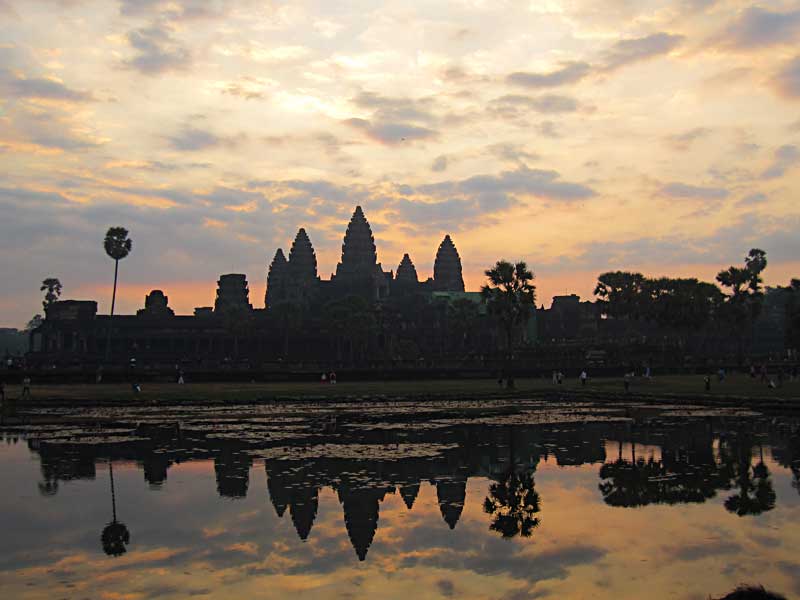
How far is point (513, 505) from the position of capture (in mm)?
18328

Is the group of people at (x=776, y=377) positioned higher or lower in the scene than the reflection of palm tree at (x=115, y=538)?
higher

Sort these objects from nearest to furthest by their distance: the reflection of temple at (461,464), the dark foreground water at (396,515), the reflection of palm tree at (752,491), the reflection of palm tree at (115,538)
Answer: the dark foreground water at (396,515) → the reflection of palm tree at (115,538) → the reflection of palm tree at (752,491) → the reflection of temple at (461,464)

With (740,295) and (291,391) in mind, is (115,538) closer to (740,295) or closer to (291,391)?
(291,391)

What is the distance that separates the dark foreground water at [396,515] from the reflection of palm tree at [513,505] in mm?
82

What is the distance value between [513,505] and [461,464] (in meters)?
5.69

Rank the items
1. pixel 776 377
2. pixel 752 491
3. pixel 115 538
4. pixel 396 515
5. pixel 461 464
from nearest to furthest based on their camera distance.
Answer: pixel 115 538 → pixel 396 515 → pixel 752 491 → pixel 461 464 → pixel 776 377

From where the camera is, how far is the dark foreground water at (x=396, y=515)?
12.7 meters

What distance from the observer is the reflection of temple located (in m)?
18.3

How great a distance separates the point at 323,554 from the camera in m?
14.2

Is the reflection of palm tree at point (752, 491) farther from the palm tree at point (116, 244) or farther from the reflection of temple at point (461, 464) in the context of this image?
the palm tree at point (116, 244)

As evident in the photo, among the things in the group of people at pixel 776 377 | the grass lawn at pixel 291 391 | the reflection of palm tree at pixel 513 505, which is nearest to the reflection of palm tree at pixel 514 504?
the reflection of palm tree at pixel 513 505

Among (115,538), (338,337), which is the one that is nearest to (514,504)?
(115,538)

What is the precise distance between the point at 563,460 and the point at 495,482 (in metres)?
4.70

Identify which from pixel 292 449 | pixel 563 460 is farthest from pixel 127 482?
pixel 563 460
